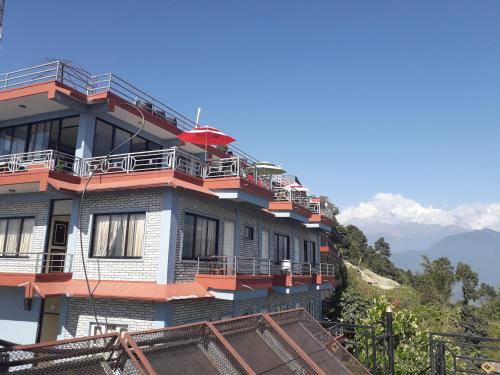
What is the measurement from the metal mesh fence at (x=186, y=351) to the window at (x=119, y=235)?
35.7 ft

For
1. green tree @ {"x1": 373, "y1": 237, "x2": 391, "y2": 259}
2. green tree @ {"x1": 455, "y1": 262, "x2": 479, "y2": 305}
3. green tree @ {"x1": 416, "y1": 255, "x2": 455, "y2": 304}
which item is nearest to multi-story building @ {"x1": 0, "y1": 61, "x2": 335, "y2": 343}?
green tree @ {"x1": 416, "y1": 255, "x2": 455, "y2": 304}

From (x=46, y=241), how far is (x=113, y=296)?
533 centimetres

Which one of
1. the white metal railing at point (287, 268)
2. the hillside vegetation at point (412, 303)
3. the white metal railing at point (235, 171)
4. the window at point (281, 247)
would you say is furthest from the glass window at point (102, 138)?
the hillside vegetation at point (412, 303)

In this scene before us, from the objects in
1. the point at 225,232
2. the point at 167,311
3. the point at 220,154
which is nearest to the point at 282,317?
the point at 167,311

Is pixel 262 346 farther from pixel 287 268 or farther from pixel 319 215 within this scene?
pixel 319 215

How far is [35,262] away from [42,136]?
6313 millimetres

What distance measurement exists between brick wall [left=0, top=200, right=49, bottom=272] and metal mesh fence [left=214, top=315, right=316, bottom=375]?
14.0 metres

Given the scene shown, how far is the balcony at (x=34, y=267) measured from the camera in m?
15.0

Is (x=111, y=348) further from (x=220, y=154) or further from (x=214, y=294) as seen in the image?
(x=220, y=154)

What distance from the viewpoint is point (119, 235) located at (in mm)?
15703

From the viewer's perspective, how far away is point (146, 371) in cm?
383

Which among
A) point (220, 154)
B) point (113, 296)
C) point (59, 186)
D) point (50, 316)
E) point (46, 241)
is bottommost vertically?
point (50, 316)

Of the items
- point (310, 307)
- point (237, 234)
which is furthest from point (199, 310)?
point (310, 307)

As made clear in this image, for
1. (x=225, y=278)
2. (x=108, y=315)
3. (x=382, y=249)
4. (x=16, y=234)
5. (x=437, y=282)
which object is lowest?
(x=437, y=282)
